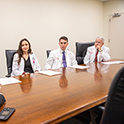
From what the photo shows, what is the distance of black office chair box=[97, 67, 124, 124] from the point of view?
0.47 m

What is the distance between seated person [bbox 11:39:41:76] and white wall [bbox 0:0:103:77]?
1180mm

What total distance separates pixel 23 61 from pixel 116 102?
2.45 metres

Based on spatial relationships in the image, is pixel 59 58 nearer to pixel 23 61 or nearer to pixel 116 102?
pixel 23 61

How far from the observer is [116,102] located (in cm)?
48

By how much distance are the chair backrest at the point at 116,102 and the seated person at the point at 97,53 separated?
2.90 metres

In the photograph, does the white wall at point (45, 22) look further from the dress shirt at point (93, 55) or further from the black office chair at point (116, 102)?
the black office chair at point (116, 102)

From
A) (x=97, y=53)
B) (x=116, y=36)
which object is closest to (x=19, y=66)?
(x=97, y=53)

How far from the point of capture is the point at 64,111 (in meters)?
0.79

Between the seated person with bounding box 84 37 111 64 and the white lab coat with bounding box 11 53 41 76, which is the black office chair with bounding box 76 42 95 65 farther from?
the white lab coat with bounding box 11 53 41 76

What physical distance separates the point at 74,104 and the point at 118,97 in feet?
1.51

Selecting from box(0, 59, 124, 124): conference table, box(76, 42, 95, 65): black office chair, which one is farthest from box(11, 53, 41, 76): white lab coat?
box(0, 59, 124, 124): conference table

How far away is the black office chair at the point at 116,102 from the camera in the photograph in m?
0.47

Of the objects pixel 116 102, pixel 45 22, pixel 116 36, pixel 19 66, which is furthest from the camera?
pixel 116 36

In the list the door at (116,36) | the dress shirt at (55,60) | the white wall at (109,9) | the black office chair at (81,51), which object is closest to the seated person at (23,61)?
the dress shirt at (55,60)
